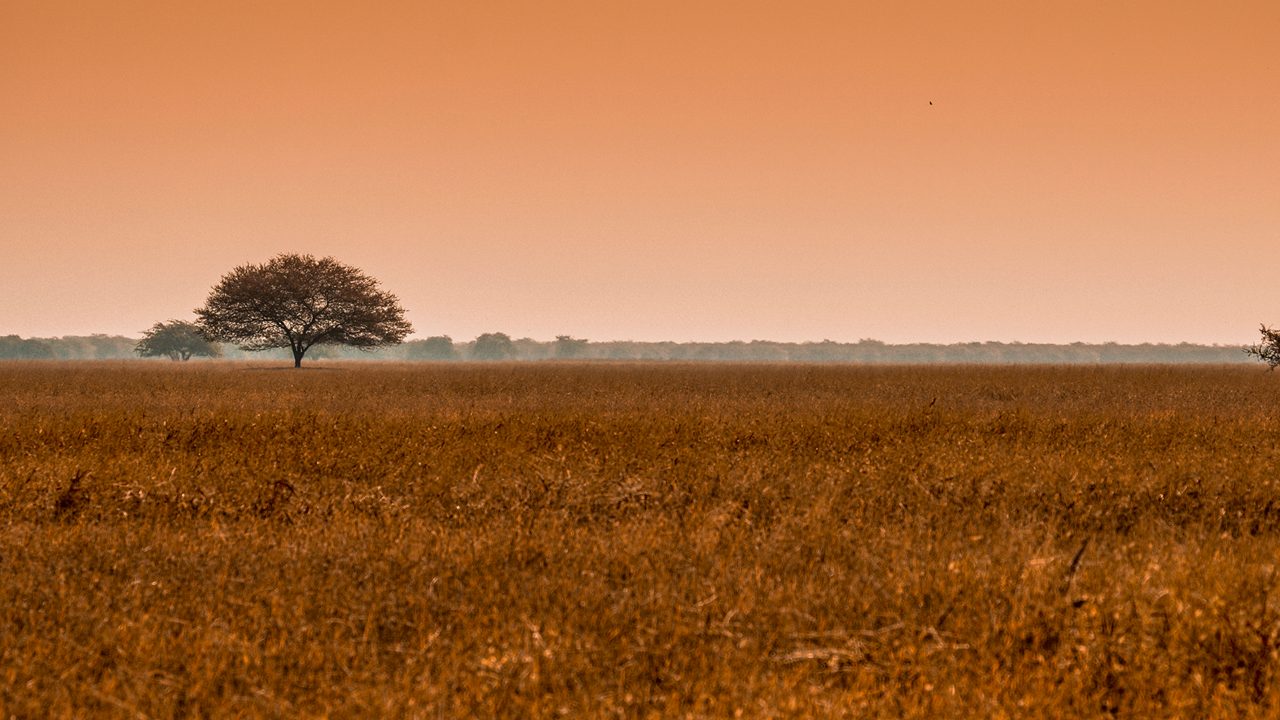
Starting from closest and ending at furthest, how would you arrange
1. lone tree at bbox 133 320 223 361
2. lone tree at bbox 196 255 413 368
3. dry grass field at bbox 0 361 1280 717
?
1. dry grass field at bbox 0 361 1280 717
2. lone tree at bbox 196 255 413 368
3. lone tree at bbox 133 320 223 361

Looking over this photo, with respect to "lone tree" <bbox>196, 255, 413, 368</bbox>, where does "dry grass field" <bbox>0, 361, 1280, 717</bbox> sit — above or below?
below

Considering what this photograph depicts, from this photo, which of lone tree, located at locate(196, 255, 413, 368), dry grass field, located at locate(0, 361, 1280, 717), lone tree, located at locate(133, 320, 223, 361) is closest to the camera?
dry grass field, located at locate(0, 361, 1280, 717)

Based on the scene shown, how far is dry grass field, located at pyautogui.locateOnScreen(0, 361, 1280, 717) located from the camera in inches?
237

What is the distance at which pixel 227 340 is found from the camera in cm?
6800

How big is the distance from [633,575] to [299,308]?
62754mm

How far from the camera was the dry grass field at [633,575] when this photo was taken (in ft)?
19.7

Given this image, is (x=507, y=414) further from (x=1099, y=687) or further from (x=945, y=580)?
(x=1099, y=687)

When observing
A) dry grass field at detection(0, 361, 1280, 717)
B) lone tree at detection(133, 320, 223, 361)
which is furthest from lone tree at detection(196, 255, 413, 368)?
lone tree at detection(133, 320, 223, 361)

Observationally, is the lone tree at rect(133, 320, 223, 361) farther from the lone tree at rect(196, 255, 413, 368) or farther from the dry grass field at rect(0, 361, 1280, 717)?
the dry grass field at rect(0, 361, 1280, 717)

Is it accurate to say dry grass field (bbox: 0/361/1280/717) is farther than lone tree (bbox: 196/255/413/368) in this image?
No

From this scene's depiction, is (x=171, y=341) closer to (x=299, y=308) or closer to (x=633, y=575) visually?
(x=299, y=308)

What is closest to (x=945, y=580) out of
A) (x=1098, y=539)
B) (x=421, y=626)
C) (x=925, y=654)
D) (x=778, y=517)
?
(x=925, y=654)

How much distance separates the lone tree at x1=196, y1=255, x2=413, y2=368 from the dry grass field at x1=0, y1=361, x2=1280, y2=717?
50448 mm

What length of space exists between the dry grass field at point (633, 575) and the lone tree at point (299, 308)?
166 ft
